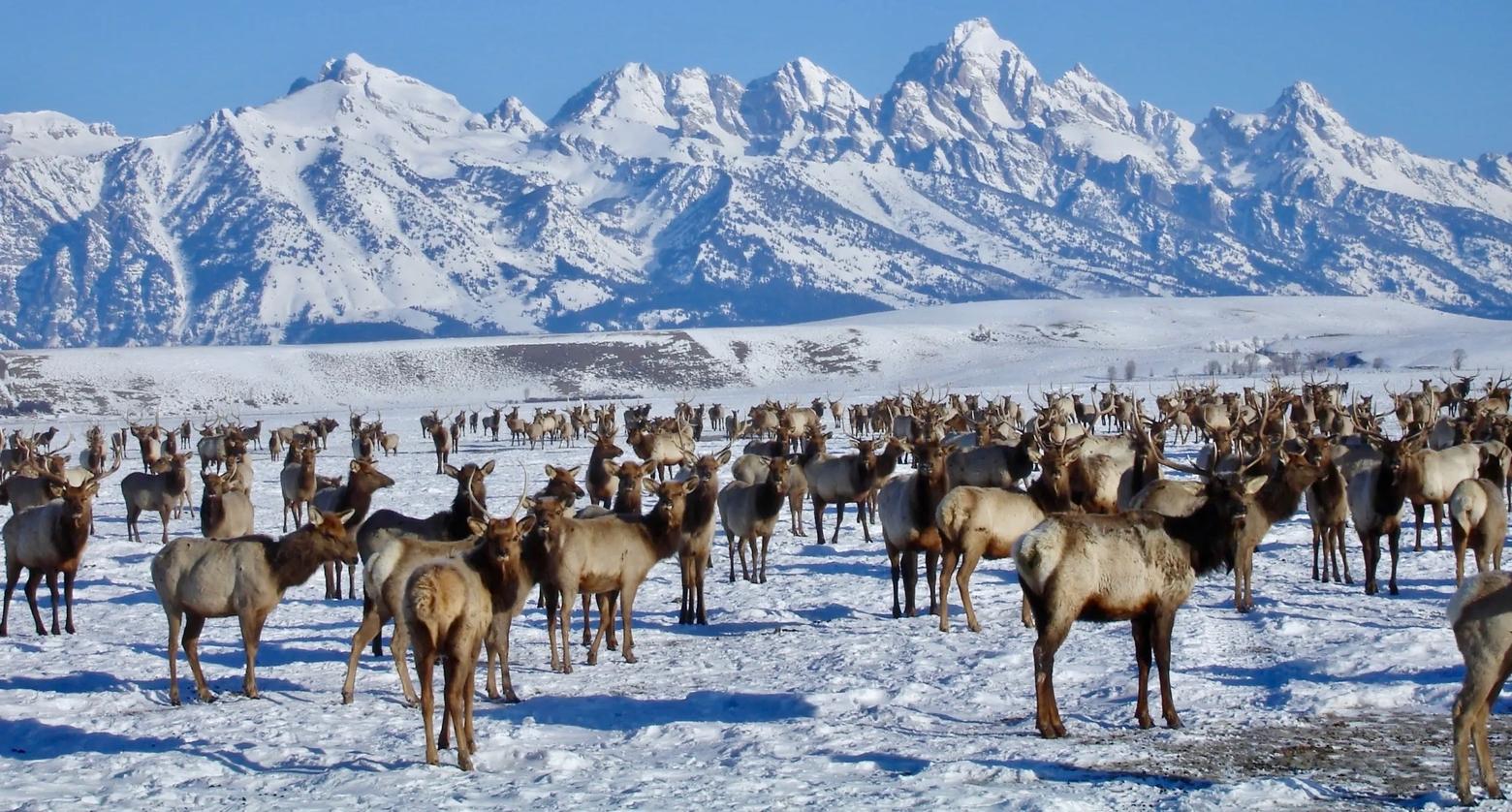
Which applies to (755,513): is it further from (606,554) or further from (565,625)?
A: (565,625)

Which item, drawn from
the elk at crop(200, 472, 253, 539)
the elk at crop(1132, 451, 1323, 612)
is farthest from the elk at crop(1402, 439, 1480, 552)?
the elk at crop(200, 472, 253, 539)

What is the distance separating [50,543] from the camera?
16203 millimetres

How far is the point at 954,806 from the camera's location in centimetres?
870

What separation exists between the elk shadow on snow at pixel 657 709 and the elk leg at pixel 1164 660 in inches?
103

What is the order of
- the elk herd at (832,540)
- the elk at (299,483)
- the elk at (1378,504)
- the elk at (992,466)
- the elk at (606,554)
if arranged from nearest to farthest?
the elk herd at (832,540) < the elk at (606,554) < the elk at (1378,504) < the elk at (992,466) < the elk at (299,483)

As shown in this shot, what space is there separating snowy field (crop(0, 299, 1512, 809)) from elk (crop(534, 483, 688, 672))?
1.45 ft

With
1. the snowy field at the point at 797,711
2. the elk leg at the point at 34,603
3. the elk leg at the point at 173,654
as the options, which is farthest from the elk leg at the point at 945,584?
the elk leg at the point at 34,603

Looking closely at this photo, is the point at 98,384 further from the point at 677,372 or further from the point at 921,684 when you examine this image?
the point at 921,684

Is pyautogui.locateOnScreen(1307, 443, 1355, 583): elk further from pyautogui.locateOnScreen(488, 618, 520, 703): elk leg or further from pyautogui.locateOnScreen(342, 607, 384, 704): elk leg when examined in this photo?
pyautogui.locateOnScreen(342, 607, 384, 704): elk leg

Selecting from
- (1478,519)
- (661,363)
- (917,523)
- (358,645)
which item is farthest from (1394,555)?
(661,363)

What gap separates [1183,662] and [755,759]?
4511 mm

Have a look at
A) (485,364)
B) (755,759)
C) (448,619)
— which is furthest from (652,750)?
(485,364)

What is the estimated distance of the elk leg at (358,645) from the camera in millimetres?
12188

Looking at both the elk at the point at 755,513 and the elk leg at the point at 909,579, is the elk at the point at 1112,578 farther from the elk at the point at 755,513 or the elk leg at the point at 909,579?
the elk at the point at 755,513
